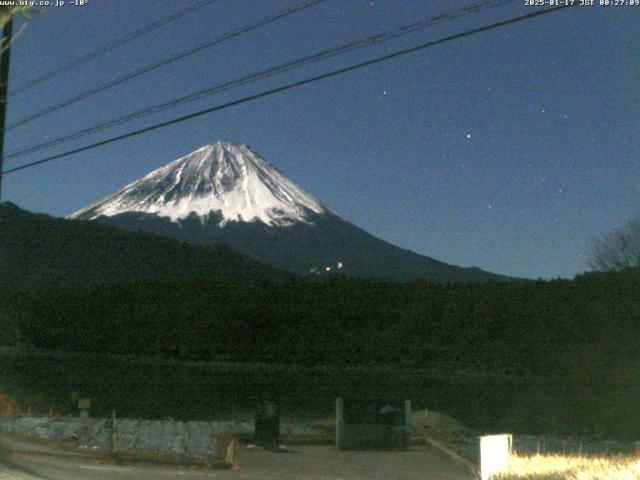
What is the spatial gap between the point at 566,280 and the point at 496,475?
49229 millimetres

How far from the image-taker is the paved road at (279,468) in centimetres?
1138

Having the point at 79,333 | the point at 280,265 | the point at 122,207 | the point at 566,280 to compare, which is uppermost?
the point at 122,207

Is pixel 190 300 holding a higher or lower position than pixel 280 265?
lower

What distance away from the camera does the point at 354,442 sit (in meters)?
17.5

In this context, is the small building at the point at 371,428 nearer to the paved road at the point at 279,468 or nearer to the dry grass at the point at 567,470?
the paved road at the point at 279,468

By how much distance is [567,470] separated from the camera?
9.45m

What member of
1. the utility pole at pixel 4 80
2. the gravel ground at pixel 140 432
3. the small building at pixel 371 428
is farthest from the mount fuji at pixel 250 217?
the utility pole at pixel 4 80

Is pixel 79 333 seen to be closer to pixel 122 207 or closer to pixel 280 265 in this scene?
pixel 280 265

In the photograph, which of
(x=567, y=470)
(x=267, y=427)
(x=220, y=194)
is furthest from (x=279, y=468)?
(x=220, y=194)

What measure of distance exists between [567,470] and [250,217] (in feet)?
480

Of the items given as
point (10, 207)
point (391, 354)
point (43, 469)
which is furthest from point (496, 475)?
point (10, 207)

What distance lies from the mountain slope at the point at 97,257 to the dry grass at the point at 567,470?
217 feet

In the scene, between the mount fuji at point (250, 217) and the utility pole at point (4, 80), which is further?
the mount fuji at point (250, 217)

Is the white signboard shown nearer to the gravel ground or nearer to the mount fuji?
the gravel ground
